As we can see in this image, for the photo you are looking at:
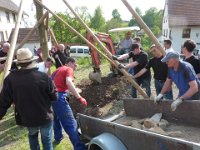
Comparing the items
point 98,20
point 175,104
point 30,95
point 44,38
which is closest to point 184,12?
point 44,38

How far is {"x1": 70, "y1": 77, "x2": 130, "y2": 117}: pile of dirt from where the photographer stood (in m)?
7.14

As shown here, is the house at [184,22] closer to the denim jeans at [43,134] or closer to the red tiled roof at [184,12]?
the red tiled roof at [184,12]

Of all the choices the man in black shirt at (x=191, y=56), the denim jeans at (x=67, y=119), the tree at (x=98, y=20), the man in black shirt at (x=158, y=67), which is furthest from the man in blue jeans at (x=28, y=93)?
the tree at (x=98, y=20)

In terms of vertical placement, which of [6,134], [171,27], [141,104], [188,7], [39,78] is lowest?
[6,134]

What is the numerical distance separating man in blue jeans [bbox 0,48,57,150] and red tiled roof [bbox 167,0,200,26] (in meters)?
24.5

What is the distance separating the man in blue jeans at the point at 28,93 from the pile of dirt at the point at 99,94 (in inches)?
125

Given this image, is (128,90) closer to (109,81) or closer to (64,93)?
(109,81)

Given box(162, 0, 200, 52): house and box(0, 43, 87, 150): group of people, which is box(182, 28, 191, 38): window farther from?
box(0, 43, 87, 150): group of people

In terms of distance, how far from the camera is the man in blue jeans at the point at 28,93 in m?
3.50

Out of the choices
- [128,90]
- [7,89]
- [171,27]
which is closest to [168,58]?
[7,89]

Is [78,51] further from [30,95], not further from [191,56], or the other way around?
[30,95]

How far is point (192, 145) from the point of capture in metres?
2.53

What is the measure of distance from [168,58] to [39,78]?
6.17ft

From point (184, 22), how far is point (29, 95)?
2495cm
